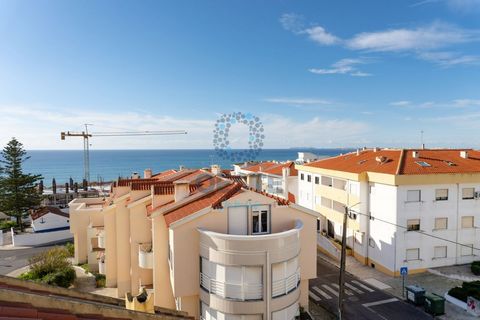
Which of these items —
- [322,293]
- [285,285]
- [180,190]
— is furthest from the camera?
[322,293]

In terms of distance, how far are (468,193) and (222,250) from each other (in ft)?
82.0

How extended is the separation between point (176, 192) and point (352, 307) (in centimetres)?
1452

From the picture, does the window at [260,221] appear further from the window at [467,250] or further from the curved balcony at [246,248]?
the window at [467,250]

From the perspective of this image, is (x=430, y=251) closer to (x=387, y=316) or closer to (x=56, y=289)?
(x=387, y=316)

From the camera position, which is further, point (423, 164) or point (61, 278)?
point (423, 164)

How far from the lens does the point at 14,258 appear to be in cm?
3675

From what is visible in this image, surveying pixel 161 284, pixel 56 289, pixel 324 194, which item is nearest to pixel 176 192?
pixel 161 284

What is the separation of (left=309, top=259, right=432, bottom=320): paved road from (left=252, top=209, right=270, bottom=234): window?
9115mm

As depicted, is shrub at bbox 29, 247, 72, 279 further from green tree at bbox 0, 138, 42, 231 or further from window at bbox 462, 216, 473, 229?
window at bbox 462, 216, 473, 229

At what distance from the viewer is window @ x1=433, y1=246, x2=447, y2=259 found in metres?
28.7

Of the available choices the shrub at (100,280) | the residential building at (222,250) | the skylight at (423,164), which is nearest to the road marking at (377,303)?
the residential building at (222,250)

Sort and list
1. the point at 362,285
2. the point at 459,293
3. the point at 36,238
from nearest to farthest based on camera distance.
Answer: the point at 459,293 → the point at 362,285 → the point at 36,238

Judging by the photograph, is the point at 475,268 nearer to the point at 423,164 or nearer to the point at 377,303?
the point at 423,164

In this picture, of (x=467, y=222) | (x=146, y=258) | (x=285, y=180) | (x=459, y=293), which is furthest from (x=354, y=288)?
(x=285, y=180)
